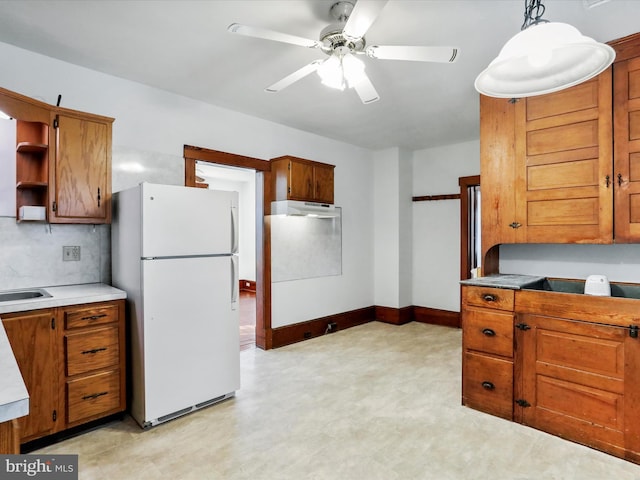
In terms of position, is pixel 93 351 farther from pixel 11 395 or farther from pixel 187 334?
pixel 11 395

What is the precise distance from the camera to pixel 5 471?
961 mm

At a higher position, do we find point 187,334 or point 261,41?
point 261,41

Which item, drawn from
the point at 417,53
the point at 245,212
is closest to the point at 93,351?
the point at 417,53

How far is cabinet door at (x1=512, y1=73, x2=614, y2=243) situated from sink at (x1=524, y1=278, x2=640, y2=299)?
467 mm

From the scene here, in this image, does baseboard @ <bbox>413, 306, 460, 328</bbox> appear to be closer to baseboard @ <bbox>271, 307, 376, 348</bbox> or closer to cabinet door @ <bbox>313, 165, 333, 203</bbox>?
baseboard @ <bbox>271, 307, 376, 348</bbox>

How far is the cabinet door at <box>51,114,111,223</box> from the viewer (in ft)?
8.49

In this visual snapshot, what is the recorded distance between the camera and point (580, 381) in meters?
2.32

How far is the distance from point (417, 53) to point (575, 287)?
2.21m

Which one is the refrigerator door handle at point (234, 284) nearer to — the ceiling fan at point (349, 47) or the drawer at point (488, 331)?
the ceiling fan at point (349, 47)

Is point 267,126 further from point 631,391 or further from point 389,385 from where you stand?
point 631,391

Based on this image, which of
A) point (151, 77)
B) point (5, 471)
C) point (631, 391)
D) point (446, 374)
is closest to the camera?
point (5, 471)

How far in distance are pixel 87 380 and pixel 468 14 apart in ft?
11.1

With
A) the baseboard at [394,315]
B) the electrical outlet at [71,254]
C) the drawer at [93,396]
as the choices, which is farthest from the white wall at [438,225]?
the electrical outlet at [71,254]

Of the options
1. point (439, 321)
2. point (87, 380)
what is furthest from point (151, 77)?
point (439, 321)
